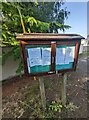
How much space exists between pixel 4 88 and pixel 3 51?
50.4 inches

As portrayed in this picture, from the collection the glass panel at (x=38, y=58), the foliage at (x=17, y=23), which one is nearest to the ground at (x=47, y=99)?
the foliage at (x=17, y=23)

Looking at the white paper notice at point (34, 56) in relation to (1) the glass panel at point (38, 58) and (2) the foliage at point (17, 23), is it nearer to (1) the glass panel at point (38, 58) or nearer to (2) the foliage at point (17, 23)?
(1) the glass panel at point (38, 58)

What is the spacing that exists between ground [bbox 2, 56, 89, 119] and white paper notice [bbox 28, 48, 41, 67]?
3.81ft

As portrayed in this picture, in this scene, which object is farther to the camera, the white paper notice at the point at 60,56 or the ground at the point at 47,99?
the ground at the point at 47,99

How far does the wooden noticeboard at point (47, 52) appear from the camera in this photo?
2742 millimetres

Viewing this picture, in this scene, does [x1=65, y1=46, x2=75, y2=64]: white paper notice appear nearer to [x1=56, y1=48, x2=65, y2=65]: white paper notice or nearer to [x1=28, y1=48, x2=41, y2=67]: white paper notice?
[x1=56, y1=48, x2=65, y2=65]: white paper notice

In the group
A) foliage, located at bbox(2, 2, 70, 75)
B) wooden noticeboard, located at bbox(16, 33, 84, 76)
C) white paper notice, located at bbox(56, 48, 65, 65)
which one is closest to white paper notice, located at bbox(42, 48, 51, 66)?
wooden noticeboard, located at bbox(16, 33, 84, 76)

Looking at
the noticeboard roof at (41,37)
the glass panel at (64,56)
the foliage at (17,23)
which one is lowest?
the glass panel at (64,56)

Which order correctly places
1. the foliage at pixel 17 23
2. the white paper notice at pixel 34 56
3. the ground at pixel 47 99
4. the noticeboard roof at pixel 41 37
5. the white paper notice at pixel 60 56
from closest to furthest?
the noticeboard roof at pixel 41 37 < the white paper notice at pixel 34 56 < the white paper notice at pixel 60 56 < the ground at pixel 47 99 < the foliage at pixel 17 23

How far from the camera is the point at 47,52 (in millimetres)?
2889

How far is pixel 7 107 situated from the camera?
3662 mm

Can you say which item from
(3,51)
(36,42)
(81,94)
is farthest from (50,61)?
(3,51)

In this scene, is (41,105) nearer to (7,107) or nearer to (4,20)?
(7,107)

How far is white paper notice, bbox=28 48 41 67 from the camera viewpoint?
2775mm
